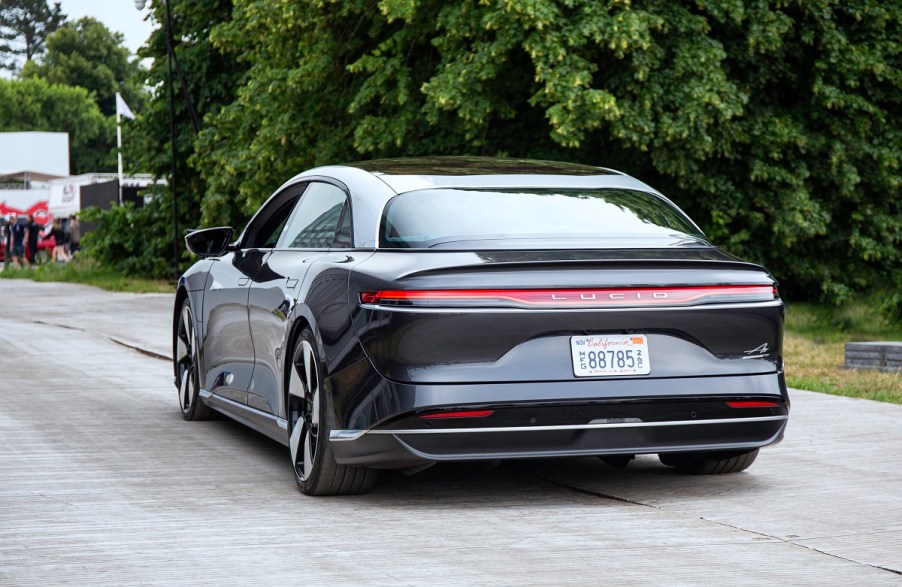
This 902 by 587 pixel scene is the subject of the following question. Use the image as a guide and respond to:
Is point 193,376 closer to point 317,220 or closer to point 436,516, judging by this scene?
point 317,220

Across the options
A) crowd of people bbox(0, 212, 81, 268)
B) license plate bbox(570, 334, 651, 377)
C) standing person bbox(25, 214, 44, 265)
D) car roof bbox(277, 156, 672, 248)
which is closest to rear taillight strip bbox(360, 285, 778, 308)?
license plate bbox(570, 334, 651, 377)

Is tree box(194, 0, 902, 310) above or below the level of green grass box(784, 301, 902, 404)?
above

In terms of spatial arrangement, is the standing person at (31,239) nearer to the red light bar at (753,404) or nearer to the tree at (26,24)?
the red light bar at (753,404)

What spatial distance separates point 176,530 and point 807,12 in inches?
738

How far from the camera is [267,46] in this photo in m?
24.9

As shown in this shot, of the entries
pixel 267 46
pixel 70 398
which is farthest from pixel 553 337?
pixel 267 46

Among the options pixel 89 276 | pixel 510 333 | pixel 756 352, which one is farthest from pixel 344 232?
pixel 89 276

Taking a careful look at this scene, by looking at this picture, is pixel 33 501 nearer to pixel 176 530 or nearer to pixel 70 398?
pixel 176 530

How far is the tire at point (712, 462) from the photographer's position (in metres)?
7.23

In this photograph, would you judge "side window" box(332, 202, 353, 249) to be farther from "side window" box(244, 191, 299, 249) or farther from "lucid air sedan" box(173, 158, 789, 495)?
"side window" box(244, 191, 299, 249)

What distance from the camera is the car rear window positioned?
6.55 m

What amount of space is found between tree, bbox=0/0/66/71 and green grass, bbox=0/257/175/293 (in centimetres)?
10260

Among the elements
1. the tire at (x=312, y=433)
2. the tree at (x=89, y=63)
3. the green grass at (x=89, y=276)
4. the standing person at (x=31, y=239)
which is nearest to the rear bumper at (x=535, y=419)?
the tire at (x=312, y=433)

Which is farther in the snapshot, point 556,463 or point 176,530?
point 556,463
